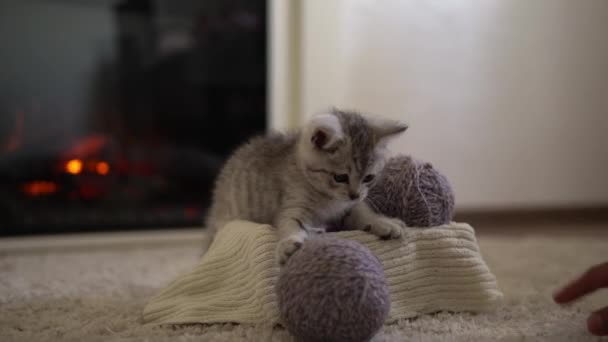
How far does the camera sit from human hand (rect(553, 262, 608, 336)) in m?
0.84

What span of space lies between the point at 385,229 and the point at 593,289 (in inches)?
13.2

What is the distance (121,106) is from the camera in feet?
6.13

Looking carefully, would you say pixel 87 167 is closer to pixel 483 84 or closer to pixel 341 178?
pixel 341 178

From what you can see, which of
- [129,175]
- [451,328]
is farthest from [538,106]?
[129,175]

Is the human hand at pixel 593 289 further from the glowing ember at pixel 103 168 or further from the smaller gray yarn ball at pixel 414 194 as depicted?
the glowing ember at pixel 103 168

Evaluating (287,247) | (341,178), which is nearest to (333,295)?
(287,247)

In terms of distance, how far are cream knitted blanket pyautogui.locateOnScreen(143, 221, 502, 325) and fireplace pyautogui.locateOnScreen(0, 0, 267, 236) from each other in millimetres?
939

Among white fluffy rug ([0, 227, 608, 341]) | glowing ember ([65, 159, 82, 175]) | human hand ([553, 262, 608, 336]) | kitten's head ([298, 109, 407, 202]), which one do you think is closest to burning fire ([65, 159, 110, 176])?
glowing ember ([65, 159, 82, 175])

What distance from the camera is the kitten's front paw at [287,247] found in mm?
867

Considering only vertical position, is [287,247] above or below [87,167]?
above

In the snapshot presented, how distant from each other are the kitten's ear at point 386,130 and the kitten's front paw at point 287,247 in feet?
0.79

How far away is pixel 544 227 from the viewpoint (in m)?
2.10

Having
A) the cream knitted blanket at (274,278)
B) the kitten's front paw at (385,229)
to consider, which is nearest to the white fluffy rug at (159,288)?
the cream knitted blanket at (274,278)

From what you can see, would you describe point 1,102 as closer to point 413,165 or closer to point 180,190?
point 180,190
